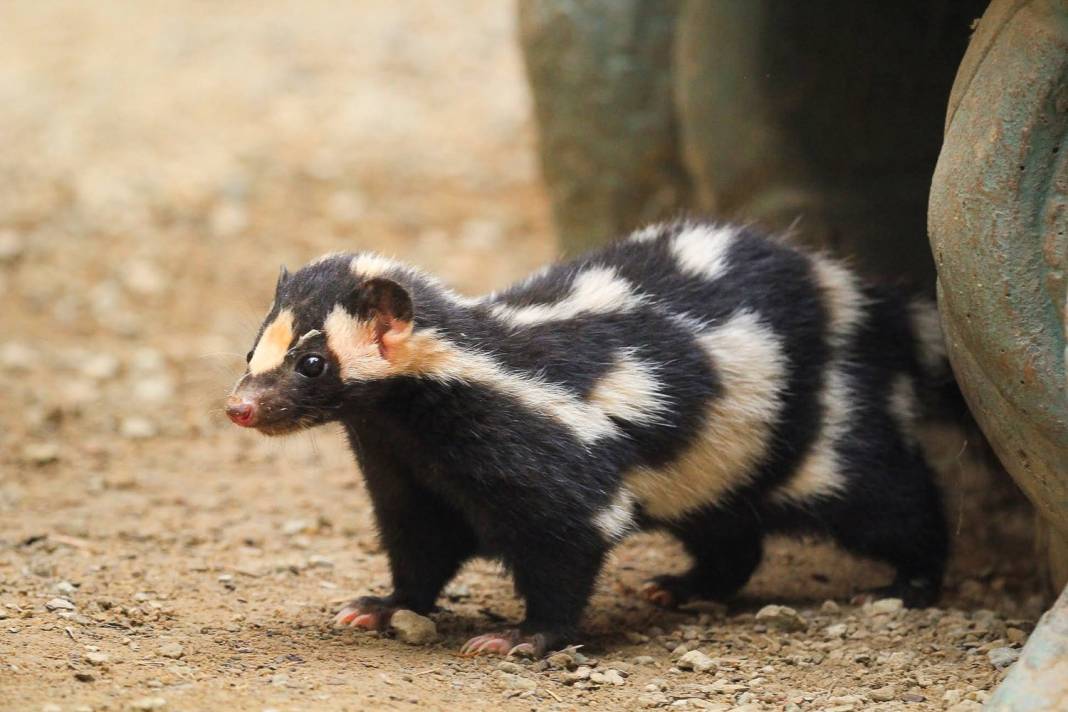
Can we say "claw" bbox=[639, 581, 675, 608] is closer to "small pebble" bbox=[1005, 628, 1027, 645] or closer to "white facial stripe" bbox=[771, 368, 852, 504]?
"white facial stripe" bbox=[771, 368, 852, 504]

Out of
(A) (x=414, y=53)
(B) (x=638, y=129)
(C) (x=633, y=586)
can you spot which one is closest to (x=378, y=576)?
(C) (x=633, y=586)

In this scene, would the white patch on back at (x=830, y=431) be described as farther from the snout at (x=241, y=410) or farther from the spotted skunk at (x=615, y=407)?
the snout at (x=241, y=410)

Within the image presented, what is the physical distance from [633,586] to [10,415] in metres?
3.90

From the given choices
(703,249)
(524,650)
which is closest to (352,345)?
(524,650)

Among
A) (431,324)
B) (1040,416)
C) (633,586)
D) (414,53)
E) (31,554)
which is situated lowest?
(633,586)

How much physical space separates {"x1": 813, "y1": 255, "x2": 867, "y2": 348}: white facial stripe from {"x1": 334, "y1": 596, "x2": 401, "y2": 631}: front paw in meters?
2.06

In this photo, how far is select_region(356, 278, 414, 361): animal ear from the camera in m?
4.92

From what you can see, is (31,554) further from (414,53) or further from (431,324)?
(414,53)

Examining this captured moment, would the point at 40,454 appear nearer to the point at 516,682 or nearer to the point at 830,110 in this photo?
the point at 516,682

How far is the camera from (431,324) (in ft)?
16.6

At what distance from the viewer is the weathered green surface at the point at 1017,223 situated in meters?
4.38

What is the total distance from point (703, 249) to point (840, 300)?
2.03 feet

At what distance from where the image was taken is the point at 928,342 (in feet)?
19.8

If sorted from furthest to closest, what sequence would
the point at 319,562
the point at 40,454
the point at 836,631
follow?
the point at 40,454 → the point at 319,562 → the point at 836,631
